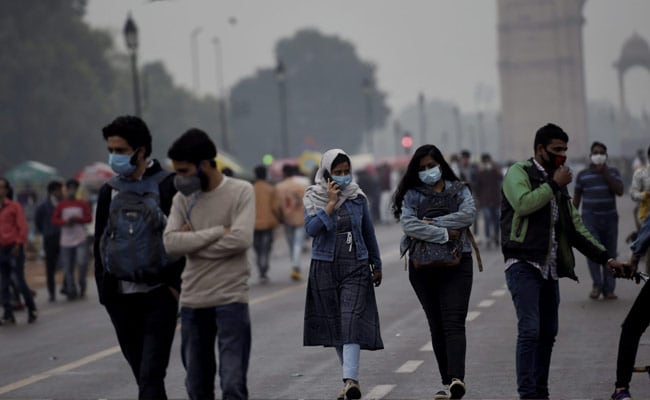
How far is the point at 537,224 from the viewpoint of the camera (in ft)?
30.5

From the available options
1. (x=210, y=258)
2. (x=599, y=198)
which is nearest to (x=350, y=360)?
(x=210, y=258)

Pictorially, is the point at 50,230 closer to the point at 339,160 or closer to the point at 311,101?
the point at 339,160

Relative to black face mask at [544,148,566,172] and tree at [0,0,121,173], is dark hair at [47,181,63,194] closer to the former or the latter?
black face mask at [544,148,566,172]

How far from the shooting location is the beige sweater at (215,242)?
25.7 ft

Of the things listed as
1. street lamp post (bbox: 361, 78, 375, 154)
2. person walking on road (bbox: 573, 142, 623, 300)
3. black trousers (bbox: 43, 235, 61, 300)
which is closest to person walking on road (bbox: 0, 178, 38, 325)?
black trousers (bbox: 43, 235, 61, 300)

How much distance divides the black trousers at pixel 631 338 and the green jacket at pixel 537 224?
325mm

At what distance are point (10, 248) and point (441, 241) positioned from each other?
32.7 ft

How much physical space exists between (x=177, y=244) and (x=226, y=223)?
270 mm

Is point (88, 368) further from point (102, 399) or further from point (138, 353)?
point (138, 353)

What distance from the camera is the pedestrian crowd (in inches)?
310

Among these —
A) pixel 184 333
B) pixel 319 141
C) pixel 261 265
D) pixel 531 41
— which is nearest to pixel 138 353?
pixel 184 333

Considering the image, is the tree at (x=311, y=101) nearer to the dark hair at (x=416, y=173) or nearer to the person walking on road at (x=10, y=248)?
the person walking on road at (x=10, y=248)

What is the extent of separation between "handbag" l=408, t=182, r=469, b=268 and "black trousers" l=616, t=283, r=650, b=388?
4.01 ft

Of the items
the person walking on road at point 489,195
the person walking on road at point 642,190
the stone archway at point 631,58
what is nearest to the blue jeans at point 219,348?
the person walking on road at point 642,190
